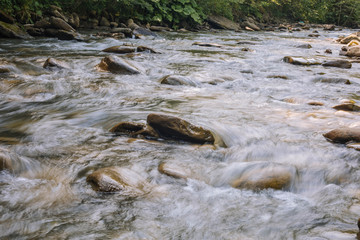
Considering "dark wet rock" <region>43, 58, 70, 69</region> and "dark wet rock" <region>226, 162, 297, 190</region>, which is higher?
"dark wet rock" <region>43, 58, 70, 69</region>

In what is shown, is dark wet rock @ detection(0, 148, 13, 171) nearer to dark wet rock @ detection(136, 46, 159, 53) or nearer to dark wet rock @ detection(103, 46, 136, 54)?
dark wet rock @ detection(103, 46, 136, 54)

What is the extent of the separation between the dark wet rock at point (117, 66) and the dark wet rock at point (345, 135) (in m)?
3.35

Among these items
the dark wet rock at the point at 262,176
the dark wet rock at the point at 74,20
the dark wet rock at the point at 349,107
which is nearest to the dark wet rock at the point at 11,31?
the dark wet rock at the point at 74,20

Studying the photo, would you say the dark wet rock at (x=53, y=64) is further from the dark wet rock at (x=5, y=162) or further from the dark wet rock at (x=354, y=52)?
the dark wet rock at (x=354, y=52)

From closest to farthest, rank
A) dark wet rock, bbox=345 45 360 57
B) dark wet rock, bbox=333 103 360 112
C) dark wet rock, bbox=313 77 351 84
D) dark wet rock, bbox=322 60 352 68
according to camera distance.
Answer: dark wet rock, bbox=333 103 360 112 < dark wet rock, bbox=313 77 351 84 < dark wet rock, bbox=322 60 352 68 < dark wet rock, bbox=345 45 360 57

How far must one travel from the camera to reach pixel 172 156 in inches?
98.2

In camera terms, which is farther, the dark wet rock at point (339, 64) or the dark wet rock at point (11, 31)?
the dark wet rock at point (11, 31)

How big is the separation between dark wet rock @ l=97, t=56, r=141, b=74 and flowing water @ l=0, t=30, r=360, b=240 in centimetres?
16

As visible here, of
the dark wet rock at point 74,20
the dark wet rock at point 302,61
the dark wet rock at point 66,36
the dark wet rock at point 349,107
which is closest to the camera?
the dark wet rock at point 349,107

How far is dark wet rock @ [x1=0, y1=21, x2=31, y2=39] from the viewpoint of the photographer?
8180 mm

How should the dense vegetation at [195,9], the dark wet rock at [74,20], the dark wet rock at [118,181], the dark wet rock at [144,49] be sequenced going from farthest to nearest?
the dark wet rock at [74,20] → the dense vegetation at [195,9] → the dark wet rock at [144,49] → the dark wet rock at [118,181]

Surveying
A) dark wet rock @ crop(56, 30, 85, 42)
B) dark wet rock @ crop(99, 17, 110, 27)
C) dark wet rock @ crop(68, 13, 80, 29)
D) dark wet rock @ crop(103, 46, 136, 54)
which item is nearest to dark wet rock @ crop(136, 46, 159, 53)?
Answer: dark wet rock @ crop(103, 46, 136, 54)

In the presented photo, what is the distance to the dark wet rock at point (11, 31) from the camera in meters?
8.18

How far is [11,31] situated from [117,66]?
455 cm
